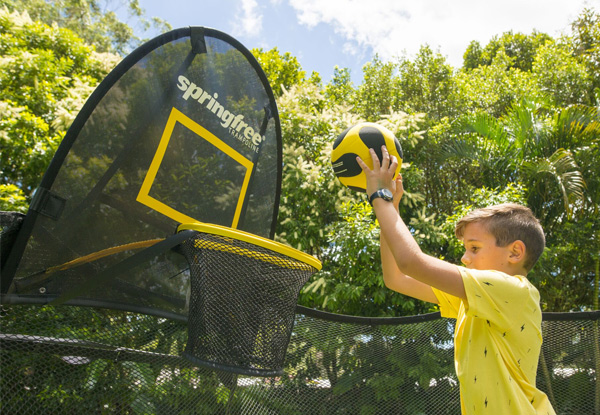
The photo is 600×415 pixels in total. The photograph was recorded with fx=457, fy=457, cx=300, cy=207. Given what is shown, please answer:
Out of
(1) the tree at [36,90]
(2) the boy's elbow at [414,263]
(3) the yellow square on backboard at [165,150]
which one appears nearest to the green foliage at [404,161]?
(1) the tree at [36,90]

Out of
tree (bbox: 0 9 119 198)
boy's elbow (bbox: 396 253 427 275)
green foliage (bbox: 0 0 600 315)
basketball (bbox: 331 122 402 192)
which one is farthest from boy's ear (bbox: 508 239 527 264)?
tree (bbox: 0 9 119 198)

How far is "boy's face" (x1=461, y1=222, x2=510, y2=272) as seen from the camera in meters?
1.55

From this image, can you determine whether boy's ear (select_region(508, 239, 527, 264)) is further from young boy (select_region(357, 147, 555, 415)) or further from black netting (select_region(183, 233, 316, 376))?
black netting (select_region(183, 233, 316, 376))

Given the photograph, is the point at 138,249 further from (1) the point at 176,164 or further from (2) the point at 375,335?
(2) the point at 375,335

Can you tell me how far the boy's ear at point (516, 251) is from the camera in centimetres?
154

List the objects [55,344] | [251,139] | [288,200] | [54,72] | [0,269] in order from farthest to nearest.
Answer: [54,72] → [288,200] → [251,139] → [55,344] → [0,269]

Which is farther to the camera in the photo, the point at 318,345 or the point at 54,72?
the point at 54,72

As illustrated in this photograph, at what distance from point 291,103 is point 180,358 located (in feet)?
14.6

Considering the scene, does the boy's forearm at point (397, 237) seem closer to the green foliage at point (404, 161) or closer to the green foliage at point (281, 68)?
the green foliage at point (404, 161)

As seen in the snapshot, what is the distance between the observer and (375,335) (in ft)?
8.63

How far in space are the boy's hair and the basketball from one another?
0.42 metres

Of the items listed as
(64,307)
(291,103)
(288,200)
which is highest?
(291,103)

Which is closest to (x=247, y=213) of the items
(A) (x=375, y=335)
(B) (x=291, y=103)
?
(A) (x=375, y=335)

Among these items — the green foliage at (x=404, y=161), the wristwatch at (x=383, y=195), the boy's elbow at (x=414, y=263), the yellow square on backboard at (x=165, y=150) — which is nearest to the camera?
the boy's elbow at (x=414, y=263)
